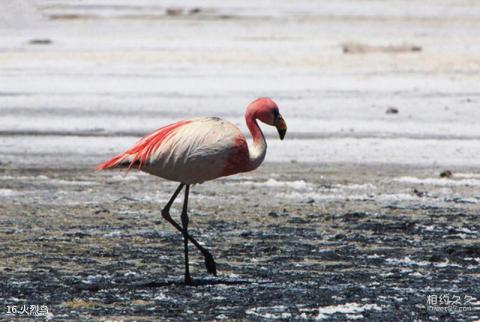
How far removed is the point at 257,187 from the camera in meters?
11.8

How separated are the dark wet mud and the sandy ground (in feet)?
0.07

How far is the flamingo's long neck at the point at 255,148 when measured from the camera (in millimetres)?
8044

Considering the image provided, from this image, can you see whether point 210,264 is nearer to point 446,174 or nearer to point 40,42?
point 446,174

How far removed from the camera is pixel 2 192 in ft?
37.1

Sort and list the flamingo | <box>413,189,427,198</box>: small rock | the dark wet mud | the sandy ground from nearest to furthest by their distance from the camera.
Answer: the dark wet mud < the sandy ground < the flamingo < <box>413,189,427,198</box>: small rock

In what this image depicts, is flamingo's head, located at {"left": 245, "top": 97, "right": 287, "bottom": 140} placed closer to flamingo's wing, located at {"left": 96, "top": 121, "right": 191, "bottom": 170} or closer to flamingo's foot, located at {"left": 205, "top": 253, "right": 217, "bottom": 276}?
flamingo's wing, located at {"left": 96, "top": 121, "right": 191, "bottom": 170}

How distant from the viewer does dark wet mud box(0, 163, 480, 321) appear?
7.09 meters

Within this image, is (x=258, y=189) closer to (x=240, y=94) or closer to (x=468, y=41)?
(x=240, y=94)

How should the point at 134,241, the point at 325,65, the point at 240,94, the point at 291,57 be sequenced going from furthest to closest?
the point at 291,57
the point at 325,65
the point at 240,94
the point at 134,241

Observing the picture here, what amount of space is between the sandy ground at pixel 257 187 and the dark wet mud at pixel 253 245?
0.02 metres

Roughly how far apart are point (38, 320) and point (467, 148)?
853 cm

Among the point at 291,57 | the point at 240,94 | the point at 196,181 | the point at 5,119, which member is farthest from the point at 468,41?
the point at 196,181

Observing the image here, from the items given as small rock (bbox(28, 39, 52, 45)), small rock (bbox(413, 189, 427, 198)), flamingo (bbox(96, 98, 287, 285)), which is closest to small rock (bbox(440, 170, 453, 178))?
small rock (bbox(413, 189, 427, 198))

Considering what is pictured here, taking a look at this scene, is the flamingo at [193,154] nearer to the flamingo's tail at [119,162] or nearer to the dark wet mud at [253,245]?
the flamingo's tail at [119,162]
